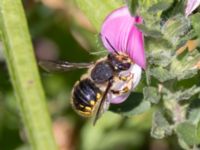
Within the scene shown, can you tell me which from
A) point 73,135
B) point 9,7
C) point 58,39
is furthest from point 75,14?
point 9,7

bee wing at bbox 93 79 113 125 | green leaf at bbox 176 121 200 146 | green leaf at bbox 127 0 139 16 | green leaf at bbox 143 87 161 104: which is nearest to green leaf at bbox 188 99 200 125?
green leaf at bbox 176 121 200 146

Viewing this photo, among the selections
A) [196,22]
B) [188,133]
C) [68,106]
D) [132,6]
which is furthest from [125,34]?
[68,106]

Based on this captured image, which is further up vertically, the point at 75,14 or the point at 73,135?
the point at 75,14

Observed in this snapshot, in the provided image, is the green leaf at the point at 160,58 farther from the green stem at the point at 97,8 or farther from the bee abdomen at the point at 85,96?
the green stem at the point at 97,8

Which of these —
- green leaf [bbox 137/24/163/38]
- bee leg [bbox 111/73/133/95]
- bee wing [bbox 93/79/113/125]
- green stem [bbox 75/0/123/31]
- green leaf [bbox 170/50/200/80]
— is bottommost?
bee wing [bbox 93/79/113/125]

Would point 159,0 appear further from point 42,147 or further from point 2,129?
point 2,129

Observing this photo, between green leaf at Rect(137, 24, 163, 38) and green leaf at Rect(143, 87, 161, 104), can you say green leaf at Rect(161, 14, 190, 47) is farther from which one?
green leaf at Rect(143, 87, 161, 104)
